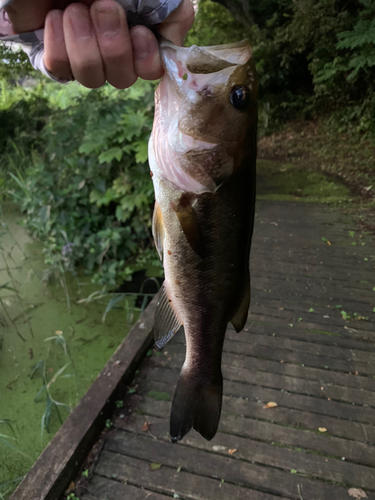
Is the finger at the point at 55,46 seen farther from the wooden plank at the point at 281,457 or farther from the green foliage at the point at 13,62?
the green foliage at the point at 13,62

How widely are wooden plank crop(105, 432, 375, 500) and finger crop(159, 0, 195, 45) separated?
2.13 metres

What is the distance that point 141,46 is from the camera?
2.71ft

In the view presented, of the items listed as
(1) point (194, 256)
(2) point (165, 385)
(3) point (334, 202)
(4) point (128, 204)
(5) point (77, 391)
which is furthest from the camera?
(3) point (334, 202)

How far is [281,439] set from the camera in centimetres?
212

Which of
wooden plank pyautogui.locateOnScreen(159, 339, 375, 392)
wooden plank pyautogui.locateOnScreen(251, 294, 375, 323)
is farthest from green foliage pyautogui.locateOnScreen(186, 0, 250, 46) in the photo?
wooden plank pyautogui.locateOnScreen(159, 339, 375, 392)

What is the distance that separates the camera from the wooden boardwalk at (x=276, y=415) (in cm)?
191

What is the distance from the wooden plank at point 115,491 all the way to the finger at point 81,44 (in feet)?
6.74

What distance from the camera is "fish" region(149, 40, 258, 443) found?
89 centimetres

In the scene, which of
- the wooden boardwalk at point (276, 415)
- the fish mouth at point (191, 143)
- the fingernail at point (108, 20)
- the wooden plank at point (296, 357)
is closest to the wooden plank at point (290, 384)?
the wooden boardwalk at point (276, 415)

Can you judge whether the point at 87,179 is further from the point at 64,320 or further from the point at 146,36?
the point at 146,36

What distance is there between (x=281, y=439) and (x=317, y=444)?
0.70ft

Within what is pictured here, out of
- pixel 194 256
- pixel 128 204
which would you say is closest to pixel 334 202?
pixel 128 204

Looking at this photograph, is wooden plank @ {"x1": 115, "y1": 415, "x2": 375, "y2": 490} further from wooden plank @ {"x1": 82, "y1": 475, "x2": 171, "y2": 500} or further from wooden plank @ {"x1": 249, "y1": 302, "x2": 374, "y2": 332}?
wooden plank @ {"x1": 249, "y1": 302, "x2": 374, "y2": 332}

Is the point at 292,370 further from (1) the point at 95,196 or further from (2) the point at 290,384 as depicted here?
(1) the point at 95,196
